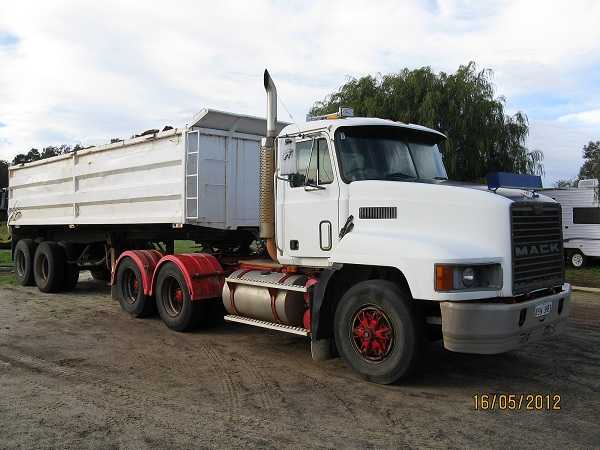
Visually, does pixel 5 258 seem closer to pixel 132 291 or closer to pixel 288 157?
pixel 132 291

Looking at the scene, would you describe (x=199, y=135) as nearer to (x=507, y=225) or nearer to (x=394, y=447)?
(x=507, y=225)

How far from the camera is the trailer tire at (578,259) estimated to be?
18750 millimetres

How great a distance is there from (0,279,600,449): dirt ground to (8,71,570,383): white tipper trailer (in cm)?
47

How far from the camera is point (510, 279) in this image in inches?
214

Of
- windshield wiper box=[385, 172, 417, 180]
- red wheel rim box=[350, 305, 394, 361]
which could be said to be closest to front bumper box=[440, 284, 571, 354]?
red wheel rim box=[350, 305, 394, 361]

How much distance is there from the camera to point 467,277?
17.6ft

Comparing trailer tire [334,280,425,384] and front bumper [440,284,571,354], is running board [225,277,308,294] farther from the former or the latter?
front bumper [440,284,571,354]

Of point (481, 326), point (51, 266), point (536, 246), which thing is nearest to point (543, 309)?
point (536, 246)

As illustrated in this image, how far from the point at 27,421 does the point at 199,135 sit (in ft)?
16.1

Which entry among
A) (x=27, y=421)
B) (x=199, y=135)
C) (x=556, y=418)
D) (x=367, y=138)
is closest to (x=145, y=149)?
(x=199, y=135)

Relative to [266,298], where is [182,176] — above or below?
above
